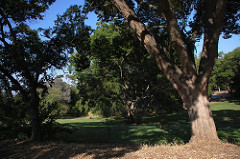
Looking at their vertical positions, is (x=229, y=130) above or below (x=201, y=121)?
below

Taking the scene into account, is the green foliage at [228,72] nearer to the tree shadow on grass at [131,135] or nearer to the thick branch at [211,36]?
the tree shadow on grass at [131,135]

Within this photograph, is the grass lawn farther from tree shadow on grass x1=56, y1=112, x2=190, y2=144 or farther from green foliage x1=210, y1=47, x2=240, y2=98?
green foliage x1=210, y1=47, x2=240, y2=98

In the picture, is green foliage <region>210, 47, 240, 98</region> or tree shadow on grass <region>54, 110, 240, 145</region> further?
green foliage <region>210, 47, 240, 98</region>

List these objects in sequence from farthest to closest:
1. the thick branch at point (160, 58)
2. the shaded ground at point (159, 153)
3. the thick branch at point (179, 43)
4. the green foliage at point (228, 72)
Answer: the green foliage at point (228, 72) → the thick branch at point (179, 43) → the thick branch at point (160, 58) → the shaded ground at point (159, 153)

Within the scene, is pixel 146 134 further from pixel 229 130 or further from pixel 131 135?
pixel 229 130

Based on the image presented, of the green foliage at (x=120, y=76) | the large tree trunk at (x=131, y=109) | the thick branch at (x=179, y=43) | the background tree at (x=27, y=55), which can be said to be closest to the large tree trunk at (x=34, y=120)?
the background tree at (x=27, y=55)

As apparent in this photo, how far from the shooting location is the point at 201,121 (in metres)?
5.39

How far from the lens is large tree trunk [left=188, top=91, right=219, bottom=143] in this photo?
533 cm

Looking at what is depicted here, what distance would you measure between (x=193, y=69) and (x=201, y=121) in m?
1.59

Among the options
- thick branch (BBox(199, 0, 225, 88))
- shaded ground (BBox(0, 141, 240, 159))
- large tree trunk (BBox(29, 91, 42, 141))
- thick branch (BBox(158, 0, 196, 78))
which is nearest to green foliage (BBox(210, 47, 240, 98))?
thick branch (BBox(199, 0, 225, 88))

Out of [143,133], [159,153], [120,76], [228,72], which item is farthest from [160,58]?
[228,72]

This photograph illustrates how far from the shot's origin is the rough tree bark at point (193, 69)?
5.38 metres

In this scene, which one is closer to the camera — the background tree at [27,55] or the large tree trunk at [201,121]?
the large tree trunk at [201,121]

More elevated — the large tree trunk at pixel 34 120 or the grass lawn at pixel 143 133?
the large tree trunk at pixel 34 120
